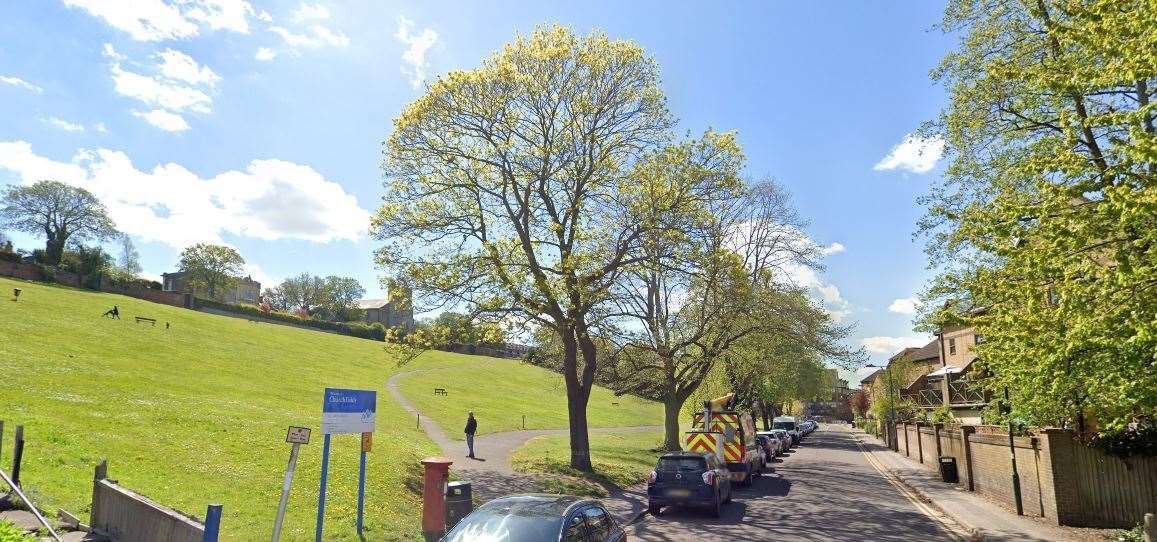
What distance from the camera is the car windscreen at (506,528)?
20.9ft

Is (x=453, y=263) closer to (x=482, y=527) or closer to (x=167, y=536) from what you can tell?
(x=167, y=536)

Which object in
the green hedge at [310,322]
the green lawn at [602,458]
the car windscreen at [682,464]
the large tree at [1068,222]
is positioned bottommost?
the green lawn at [602,458]

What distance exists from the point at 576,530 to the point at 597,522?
0.74m

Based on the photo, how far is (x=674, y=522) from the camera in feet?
45.2

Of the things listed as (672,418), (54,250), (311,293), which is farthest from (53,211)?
(672,418)

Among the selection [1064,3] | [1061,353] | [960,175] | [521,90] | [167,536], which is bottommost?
[167,536]

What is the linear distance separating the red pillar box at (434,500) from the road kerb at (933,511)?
392 inches

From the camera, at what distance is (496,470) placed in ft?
66.7

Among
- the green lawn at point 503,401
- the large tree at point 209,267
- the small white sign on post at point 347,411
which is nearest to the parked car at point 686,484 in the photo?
the small white sign on post at point 347,411

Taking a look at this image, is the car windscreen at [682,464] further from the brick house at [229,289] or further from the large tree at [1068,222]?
the brick house at [229,289]

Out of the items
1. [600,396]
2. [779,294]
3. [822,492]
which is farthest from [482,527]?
[600,396]

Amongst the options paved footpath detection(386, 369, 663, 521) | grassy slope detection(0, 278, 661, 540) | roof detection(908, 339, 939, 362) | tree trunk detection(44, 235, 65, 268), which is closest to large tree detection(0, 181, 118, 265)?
tree trunk detection(44, 235, 65, 268)

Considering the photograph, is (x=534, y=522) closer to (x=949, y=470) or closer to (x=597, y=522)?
(x=597, y=522)

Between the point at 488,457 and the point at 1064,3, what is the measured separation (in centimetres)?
2125
